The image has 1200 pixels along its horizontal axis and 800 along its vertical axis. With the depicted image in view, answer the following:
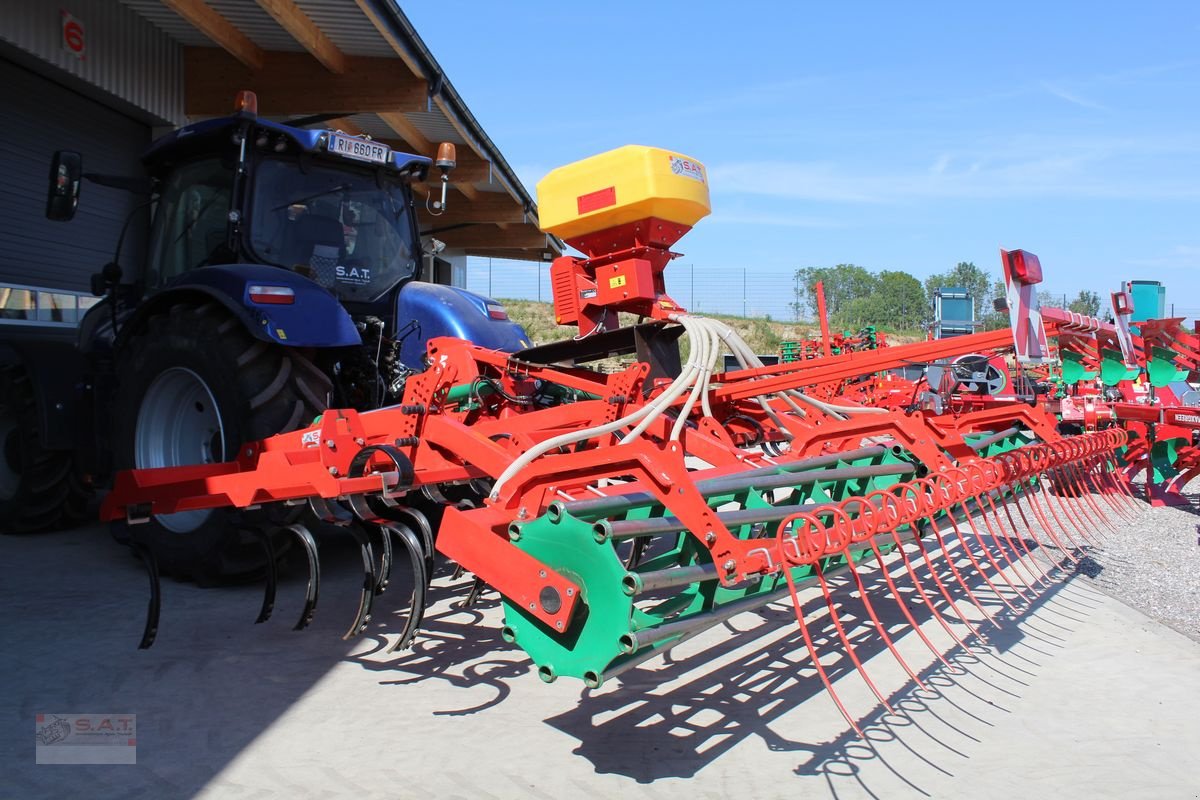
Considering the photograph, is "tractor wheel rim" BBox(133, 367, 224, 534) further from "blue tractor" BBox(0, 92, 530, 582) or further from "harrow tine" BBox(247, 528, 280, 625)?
"harrow tine" BBox(247, 528, 280, 625)

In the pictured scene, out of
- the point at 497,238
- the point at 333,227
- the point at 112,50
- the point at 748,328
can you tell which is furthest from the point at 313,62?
the point at 748,328

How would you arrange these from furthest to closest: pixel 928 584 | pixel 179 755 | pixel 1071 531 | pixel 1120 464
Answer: pixel 1120 464, pixel 1071 531, pixel 928 584, pixel 179 755

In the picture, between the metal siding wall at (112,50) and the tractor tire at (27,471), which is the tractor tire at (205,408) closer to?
the tractor tire at (27,471)

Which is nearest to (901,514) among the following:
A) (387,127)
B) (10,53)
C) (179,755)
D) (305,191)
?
(179,755)

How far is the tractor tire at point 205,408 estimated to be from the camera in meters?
3.81

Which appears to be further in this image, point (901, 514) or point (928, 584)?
point (928, 584)

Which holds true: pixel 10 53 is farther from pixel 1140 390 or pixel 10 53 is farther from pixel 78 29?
pixel 1140 390

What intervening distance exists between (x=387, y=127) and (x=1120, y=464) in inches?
302

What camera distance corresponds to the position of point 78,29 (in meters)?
6.96

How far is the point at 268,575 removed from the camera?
138 inches

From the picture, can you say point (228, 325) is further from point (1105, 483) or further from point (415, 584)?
point (1105, 483)

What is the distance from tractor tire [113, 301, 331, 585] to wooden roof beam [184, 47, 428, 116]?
13.6 feet

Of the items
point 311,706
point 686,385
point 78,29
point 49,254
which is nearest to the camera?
point 311,706

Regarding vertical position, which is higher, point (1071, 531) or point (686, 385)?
point (686, 385)
